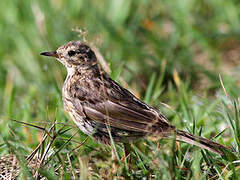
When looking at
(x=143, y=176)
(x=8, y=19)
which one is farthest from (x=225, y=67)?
(x=143, y=176)

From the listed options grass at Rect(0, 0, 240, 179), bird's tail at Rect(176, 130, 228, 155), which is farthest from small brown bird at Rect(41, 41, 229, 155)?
grass at Rect(0, 0, 240, 179)

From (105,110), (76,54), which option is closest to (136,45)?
(76,54)

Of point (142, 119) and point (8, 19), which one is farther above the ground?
point (8, 19)

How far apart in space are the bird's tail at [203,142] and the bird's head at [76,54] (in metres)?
1.63

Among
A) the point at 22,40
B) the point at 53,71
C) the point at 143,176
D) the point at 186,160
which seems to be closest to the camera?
the point at 143,176

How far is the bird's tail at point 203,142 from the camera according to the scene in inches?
164

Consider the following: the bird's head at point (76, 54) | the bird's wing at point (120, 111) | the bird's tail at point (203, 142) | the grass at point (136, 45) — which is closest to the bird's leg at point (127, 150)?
the bird's wing at point (120, 111)

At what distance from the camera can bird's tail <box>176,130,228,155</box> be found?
416 centimetres

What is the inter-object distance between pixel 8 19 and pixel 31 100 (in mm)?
2479

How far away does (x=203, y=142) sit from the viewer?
4.21 meters

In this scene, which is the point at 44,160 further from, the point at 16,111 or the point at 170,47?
the point at 170,47

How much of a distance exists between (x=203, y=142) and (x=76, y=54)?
6.48 ft

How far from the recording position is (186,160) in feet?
14.4

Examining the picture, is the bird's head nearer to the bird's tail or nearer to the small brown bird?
the small brown bird
